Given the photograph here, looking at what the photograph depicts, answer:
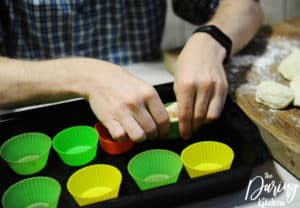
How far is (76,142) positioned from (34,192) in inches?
6.2

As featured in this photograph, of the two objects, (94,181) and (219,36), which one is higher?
(219,36)

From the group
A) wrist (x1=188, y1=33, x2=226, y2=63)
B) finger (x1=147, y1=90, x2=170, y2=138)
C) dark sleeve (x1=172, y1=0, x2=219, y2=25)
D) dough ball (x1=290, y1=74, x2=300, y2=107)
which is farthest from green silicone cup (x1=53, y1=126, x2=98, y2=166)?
dark sleeve (x1=172, y1=0, x2=219, y2=25)

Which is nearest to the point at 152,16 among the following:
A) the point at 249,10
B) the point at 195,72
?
the point at 249,10

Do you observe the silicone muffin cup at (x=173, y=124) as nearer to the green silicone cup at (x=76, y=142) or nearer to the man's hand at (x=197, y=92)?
the man's hand at (x=197, y=92)

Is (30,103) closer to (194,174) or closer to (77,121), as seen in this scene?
(77,121)

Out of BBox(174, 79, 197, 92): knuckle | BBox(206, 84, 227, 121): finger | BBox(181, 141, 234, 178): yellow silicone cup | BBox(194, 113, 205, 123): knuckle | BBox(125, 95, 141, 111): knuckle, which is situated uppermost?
BBox(174, 79, 197, 92): knuckle

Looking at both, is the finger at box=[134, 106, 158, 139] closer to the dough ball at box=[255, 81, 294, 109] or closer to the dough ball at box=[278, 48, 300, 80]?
the dough ball at box=[255, 81, 294, 109]

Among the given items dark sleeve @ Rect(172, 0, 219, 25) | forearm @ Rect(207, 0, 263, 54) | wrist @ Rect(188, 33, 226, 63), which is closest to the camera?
wrist @ Rect(188, 33, 226, 63)

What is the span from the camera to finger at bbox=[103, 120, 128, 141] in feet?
2.50

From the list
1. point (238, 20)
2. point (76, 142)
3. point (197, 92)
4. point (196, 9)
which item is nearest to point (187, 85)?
point (197, 92)

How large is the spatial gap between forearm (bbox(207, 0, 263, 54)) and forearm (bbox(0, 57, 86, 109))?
15.6 inches

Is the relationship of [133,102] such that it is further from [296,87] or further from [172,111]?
[296,87]

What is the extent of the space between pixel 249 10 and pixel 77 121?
0.54 metres

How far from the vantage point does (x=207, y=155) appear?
2.49ft
